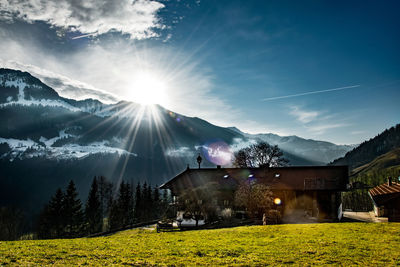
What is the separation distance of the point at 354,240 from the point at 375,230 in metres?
5.07

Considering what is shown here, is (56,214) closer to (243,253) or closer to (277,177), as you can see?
(277,177)

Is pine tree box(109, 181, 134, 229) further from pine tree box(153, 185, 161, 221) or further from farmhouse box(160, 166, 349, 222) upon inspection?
farmhouse box(160, 166, 349, 222)

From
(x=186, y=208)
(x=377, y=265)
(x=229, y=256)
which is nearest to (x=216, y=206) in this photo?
(x=186, y=208)

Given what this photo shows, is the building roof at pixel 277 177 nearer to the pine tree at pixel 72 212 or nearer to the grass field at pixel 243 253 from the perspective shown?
the grass field at pixel 243 253

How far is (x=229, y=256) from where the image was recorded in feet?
41.6

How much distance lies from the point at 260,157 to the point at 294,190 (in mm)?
25560

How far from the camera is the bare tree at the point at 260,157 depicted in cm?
6144

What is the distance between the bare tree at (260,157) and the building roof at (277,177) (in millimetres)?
17929

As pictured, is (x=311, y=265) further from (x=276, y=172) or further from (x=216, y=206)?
(x=276, y=172)

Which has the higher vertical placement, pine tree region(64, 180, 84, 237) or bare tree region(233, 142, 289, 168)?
bare tree region(233, 142, 289, 168)

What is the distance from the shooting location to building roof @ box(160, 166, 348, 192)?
3631 cm

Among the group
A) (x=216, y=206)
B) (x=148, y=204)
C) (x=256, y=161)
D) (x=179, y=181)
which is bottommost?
(x=148, y=204)

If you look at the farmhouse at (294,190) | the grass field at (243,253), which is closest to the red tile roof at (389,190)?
the farmhouse at (294,190)

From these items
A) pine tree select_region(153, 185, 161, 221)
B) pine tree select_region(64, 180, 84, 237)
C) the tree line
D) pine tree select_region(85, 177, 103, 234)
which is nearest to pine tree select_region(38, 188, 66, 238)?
the tree line
